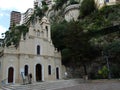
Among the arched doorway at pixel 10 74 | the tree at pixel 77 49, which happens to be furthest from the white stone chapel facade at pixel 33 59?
the tree at pixel 77 49

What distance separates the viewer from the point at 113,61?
30203 mm

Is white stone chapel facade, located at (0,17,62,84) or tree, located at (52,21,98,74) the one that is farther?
tree, located at (52,21,98,74)

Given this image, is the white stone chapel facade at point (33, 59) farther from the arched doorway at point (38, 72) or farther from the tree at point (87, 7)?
the tree at point (87, 7)

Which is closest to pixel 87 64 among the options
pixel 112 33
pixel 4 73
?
pixel 112 33

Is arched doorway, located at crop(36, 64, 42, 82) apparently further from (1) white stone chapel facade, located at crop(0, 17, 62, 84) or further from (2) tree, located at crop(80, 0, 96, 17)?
(2) tree, located at crop(80, 0, 96, 17)

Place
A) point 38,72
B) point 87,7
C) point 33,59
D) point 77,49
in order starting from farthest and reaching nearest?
point 87,7, point 77,49, point 38,72, point 33,59

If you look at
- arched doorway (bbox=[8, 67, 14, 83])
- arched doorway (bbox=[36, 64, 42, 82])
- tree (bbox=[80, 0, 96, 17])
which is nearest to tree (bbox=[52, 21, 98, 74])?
arched doorway (bbox=[36, 64, 42, 82])

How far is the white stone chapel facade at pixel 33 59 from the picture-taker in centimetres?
2556

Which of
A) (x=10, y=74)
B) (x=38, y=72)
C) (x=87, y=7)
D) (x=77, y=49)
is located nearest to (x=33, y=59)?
(x=38, y=72)

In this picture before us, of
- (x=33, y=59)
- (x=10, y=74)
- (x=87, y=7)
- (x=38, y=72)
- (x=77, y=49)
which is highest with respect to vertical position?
(x=87, y=7)

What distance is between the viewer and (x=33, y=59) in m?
28.2

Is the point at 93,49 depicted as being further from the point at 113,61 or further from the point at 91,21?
the point at 91,21

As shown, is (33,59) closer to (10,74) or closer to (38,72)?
(38,72)

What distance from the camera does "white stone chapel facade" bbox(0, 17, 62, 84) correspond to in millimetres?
25562
